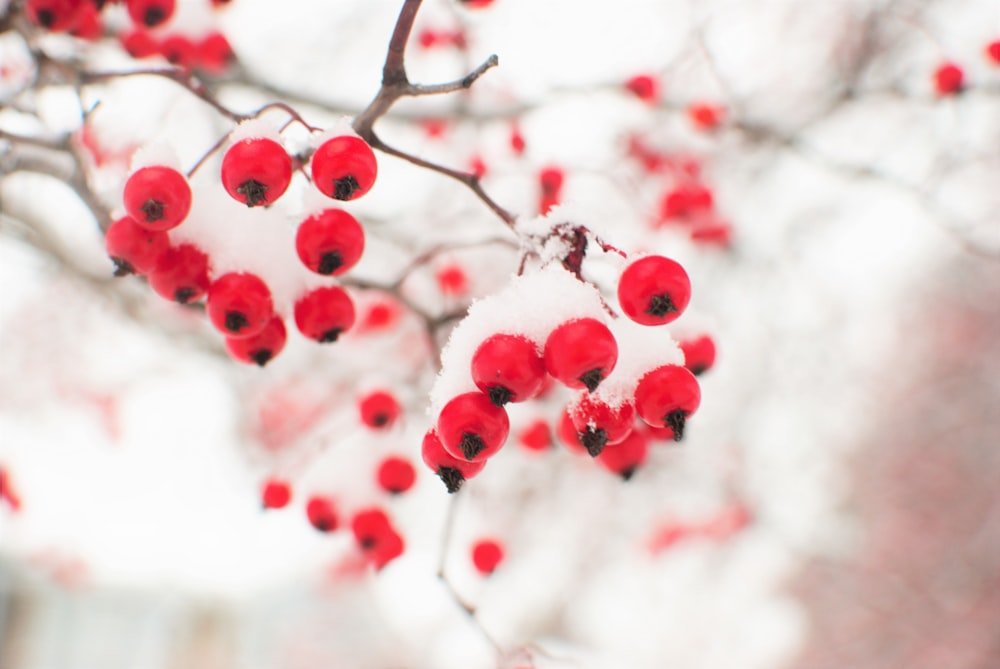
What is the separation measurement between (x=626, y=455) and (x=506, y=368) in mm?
550

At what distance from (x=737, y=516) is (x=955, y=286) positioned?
8.57 metres

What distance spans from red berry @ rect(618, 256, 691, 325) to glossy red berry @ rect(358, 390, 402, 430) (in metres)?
0.87

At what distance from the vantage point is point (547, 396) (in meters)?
1.86

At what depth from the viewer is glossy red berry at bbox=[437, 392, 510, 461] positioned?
0.91 metres

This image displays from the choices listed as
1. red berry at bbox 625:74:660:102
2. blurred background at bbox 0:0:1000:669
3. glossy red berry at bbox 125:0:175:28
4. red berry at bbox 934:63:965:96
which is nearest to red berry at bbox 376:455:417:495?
blurred background at bbox 0:0:1000:669

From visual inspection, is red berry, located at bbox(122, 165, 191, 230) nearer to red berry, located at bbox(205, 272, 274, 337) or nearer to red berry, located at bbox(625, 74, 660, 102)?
red berry, located at bbox(205, 272, 274, 337)

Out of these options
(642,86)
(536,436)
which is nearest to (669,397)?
(536,436)

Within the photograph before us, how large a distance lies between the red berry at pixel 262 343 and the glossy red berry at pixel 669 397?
757 mm

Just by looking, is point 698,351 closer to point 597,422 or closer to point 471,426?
point 597,422

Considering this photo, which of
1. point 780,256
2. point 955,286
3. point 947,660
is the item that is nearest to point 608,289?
point 780,256

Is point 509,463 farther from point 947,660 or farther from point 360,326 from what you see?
point 947,660

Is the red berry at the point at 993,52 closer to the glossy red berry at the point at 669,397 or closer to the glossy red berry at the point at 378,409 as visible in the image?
the glossy red berry at the point at 669,397

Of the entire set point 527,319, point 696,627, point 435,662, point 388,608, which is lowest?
point 527,319

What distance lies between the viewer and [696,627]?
34.1 ft
